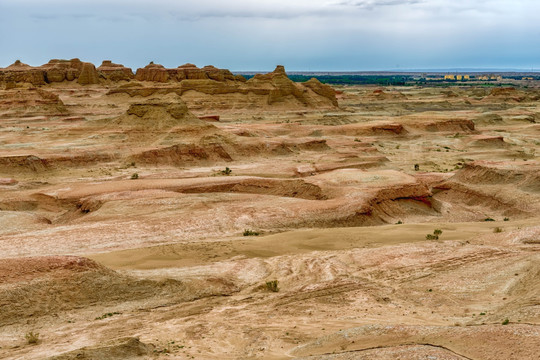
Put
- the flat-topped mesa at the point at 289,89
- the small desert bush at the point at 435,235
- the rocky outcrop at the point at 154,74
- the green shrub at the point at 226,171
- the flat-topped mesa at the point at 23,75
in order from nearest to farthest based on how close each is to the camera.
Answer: the small desert bush at the point at 435,235, the green shrub at the point at 226,171, the flat-topped mesa at the point at 289,89, the flat-topped mesa at the point at 23,75, the rocky outcrop at the point at 154,74

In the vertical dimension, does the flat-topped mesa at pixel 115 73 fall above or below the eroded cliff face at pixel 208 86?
above

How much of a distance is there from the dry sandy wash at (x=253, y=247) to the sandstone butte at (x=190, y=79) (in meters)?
31.5

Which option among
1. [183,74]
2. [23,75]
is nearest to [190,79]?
[183,74]

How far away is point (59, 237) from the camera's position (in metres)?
20.4

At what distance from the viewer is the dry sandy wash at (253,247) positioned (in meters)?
Result: 11.5

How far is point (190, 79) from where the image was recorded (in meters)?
89.1

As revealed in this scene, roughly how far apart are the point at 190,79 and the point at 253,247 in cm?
7276

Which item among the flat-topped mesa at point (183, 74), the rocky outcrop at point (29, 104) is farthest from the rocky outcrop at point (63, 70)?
the rocky outcrop at point (29, 104)

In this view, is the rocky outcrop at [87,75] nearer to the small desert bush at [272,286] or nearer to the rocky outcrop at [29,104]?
the rocky outcrop at [29,104]

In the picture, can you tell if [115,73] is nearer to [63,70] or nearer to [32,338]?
[63,70]

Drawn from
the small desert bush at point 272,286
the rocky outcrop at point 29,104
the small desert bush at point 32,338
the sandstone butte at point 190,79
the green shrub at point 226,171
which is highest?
the sandstone butte at point 190,79

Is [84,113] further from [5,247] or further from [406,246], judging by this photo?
[406,246]

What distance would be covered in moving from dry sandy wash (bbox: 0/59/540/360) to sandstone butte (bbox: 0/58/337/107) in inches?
1238

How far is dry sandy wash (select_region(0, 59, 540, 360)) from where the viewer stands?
454 inches
